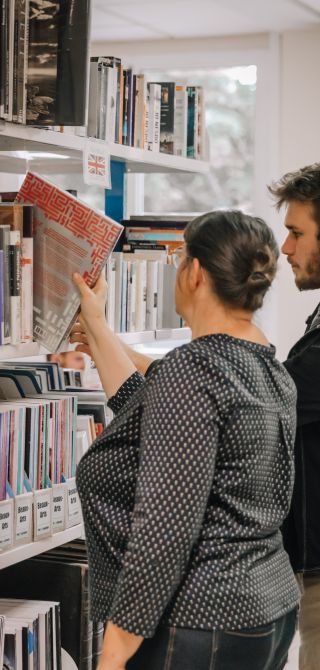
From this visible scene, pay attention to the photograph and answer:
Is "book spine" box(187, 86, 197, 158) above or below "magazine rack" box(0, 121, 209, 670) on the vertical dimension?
above

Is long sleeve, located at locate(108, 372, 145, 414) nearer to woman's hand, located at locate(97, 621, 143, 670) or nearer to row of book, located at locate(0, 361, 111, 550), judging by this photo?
row of book, located at locate(0, 361, 111, 550)

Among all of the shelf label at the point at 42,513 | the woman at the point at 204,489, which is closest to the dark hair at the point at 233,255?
the woman at the point at 204,489

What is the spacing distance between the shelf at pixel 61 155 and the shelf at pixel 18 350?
1.47 feet

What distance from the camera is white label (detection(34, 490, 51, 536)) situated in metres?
2.18

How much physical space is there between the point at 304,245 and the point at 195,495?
1.09 metres

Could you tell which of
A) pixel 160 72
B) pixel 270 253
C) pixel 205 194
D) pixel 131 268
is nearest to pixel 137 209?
pixel 205 194

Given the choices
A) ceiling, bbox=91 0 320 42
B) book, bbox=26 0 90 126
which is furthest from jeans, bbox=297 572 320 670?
ceiling, bbox=91 0 320 42

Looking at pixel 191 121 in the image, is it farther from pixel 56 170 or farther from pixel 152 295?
pixel 152 295

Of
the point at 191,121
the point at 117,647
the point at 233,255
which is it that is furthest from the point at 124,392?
the point at 191,121

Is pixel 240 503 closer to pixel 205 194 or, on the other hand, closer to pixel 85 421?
pixel 85 421

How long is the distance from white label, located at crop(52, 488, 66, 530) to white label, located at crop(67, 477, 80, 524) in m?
0.03

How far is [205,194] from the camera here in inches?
209

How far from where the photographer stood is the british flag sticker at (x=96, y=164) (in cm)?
235

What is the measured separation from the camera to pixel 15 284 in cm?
205
